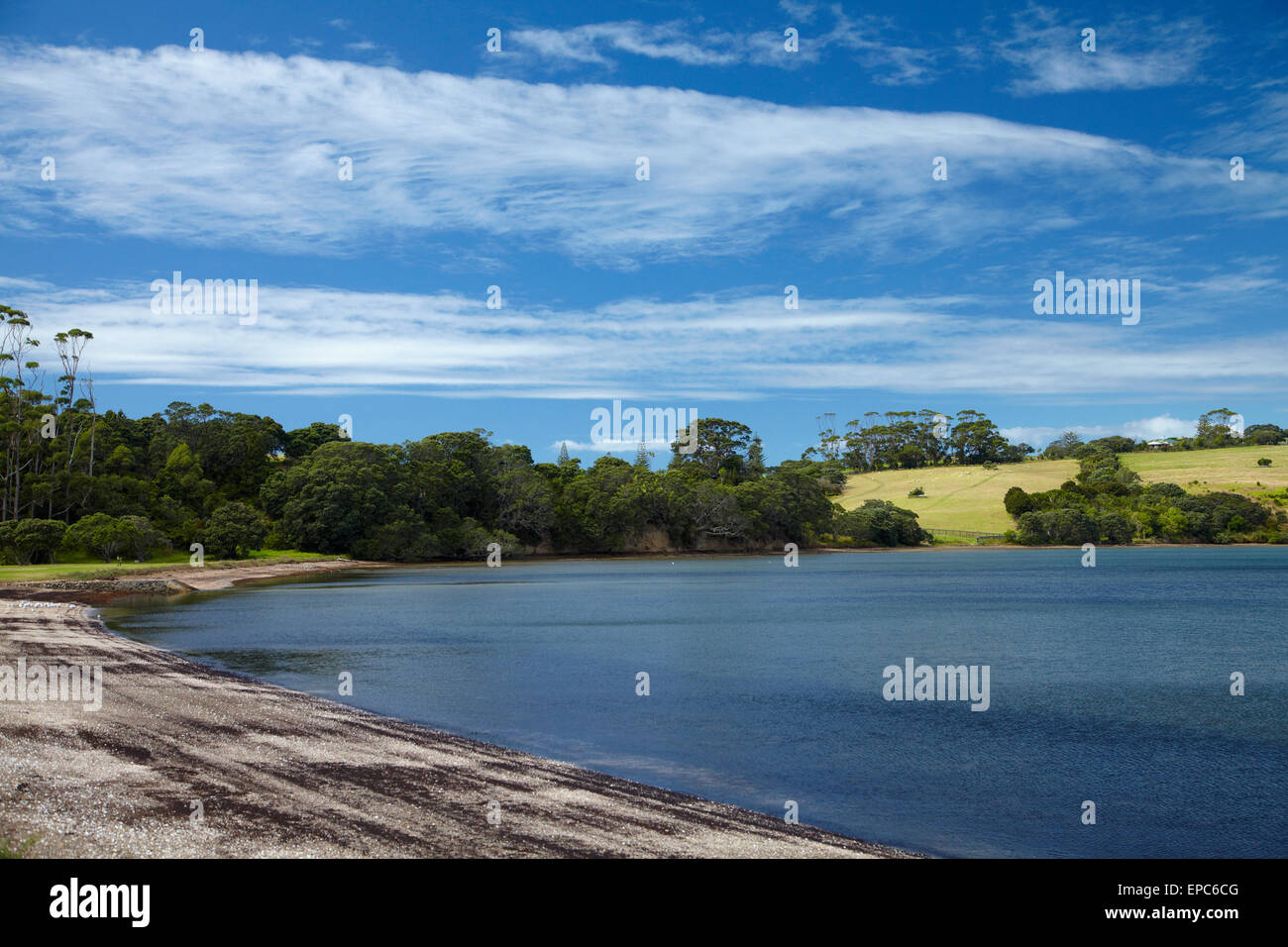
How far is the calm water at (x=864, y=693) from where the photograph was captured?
51.9ft

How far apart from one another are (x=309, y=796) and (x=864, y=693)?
708 inches

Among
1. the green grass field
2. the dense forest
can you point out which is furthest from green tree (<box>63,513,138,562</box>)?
the green grass field

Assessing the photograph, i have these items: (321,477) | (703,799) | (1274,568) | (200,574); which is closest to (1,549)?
(200,574)

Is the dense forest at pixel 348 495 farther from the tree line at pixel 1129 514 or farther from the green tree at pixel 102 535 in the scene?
the tree line at pixel 1129 514

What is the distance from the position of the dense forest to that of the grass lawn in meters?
1.70

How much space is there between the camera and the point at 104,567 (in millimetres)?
67562

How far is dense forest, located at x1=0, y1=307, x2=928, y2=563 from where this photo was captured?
291 feet

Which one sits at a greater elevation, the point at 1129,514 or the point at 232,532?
the point at 232,532

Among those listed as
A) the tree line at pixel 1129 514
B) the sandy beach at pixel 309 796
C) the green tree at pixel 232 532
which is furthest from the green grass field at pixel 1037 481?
the sandy beach at pixel 309 796

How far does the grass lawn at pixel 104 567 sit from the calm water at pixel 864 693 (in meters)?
8.19

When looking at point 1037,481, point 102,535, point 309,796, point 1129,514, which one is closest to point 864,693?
point 309,796

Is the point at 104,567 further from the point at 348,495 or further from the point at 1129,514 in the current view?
the point at 1129,514

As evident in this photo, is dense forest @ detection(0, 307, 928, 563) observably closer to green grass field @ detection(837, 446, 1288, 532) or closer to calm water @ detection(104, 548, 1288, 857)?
green grass field @ detection(837, 446, 1288, 532)
